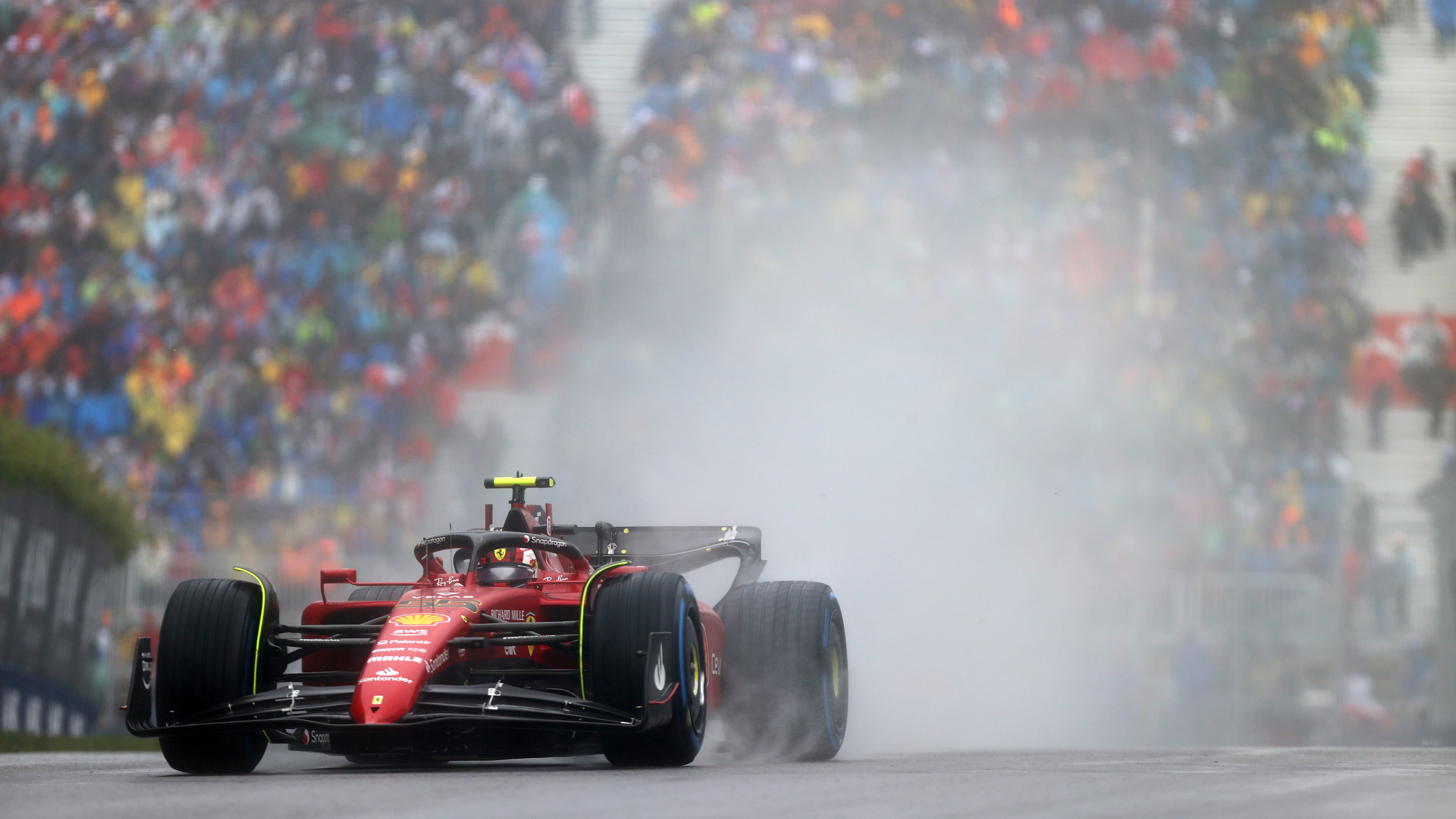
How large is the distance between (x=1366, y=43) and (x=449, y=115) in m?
10.0

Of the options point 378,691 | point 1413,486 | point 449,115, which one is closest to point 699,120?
point 449,115

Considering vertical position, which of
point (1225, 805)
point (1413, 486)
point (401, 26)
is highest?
point (401, 26)

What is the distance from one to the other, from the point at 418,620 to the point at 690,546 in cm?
283

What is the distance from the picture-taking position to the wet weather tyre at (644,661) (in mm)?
6148

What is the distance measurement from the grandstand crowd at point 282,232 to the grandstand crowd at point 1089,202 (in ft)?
4.49

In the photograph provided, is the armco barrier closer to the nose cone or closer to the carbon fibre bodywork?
the carbon fibre bodywork

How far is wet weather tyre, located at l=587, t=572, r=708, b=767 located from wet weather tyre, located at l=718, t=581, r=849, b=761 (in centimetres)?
104

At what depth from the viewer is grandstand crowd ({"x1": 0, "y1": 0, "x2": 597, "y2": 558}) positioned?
1731cm

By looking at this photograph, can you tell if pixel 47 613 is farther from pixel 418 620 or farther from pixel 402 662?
pixel 402 662

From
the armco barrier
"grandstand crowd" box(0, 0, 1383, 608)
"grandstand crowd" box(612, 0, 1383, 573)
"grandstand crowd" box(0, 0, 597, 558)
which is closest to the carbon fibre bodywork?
the armco barrier

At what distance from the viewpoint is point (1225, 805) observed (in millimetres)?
4914

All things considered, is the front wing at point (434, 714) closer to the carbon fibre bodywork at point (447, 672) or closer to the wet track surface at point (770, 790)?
the carbon fibre bodywork at point (447, 672)

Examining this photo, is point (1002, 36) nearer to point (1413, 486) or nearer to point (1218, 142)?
point (1218, 142)

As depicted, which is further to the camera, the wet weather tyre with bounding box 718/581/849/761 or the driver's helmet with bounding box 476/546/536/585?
the wet weather tyre with bounding box 718/581/849/761
